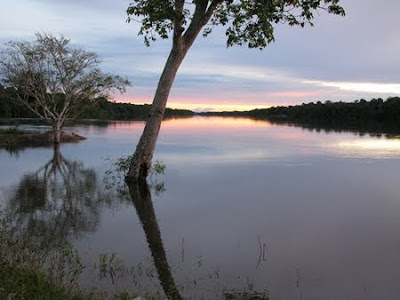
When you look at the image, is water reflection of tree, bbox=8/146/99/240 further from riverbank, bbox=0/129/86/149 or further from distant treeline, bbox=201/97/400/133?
distant treeline, bbox=201/97/400/133

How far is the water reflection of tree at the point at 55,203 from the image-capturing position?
10.6m

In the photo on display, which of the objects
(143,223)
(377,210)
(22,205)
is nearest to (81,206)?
(22,205)

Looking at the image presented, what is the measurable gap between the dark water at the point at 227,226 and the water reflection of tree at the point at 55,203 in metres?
0.03

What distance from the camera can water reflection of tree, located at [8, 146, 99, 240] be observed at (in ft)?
34.7

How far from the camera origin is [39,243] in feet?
29.6

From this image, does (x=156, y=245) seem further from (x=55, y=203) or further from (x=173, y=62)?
(x=173, y=62)

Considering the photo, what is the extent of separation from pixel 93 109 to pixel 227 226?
27.9 m

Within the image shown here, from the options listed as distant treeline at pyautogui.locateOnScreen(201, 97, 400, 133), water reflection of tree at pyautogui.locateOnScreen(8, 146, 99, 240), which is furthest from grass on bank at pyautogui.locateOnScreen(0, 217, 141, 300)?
distant treeline at pyautogui.locateOnScreen(201, 97, 400, 133)

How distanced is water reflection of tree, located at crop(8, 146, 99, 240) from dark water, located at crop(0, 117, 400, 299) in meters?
0.03

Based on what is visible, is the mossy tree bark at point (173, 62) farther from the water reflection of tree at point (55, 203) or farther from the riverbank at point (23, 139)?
the riverbank at point (23, 139)

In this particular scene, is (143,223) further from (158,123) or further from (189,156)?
(189,156)

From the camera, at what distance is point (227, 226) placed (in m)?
11.3

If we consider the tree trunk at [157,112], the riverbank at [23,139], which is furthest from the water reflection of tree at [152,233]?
the riverbank at [23,139]

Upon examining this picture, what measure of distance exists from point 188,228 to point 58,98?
25.0 m
